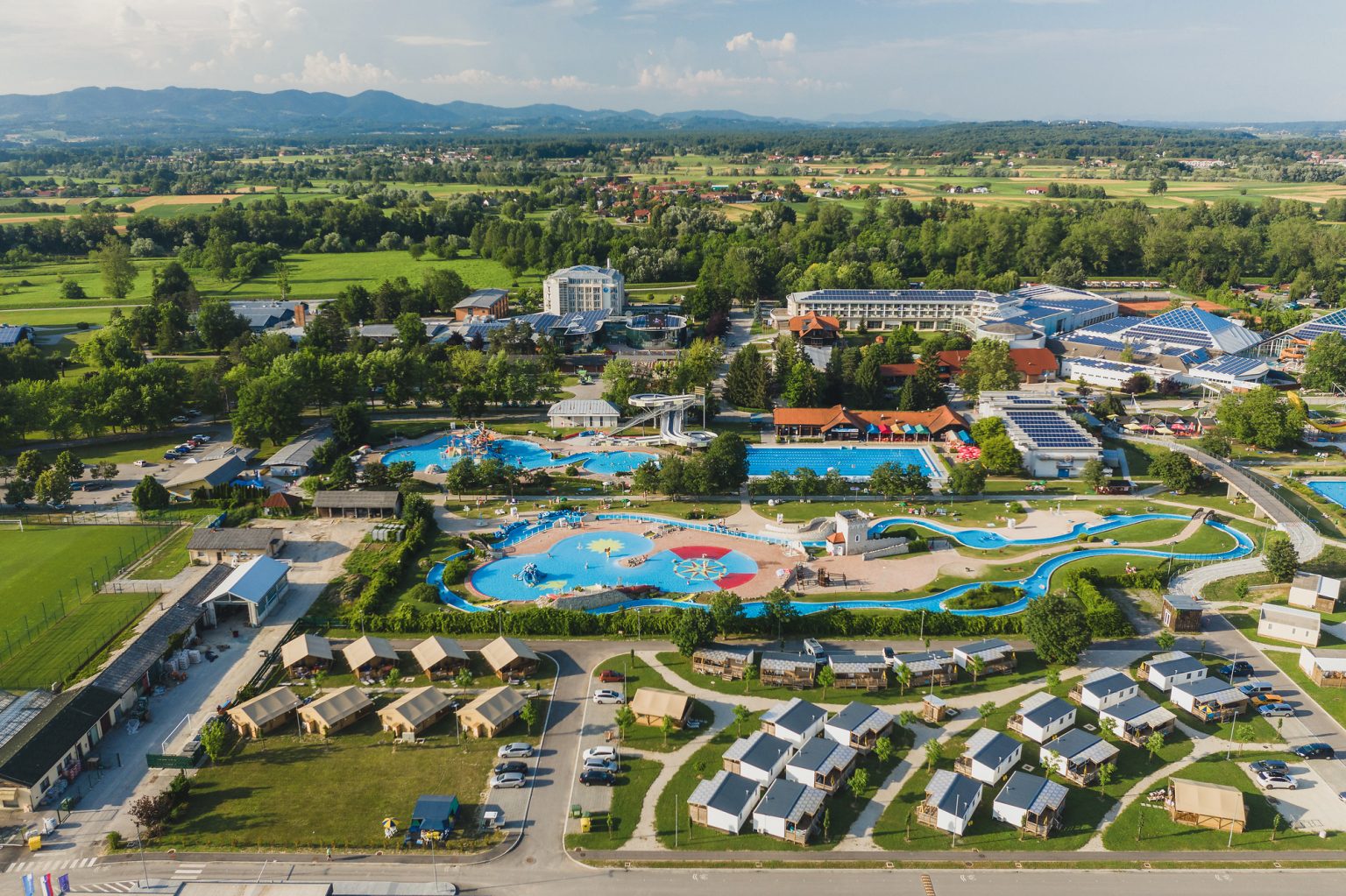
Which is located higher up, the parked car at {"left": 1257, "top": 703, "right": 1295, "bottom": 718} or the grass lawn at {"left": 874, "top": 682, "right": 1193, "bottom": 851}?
the parked car at {"left": 1257, "top": 703, "right": 1295, "bottom": 718}

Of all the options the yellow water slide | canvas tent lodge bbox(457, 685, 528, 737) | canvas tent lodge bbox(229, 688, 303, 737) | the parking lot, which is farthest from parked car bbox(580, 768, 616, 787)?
the yellow water slide

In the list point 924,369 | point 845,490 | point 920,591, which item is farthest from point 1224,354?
point 920,591

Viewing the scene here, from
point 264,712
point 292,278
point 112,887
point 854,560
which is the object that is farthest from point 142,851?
point 292,278

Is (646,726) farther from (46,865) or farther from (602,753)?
(46,865)

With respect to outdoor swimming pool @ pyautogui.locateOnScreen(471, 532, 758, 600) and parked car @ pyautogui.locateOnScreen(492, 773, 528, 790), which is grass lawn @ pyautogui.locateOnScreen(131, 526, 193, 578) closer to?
outdoor swimming pool @ pyautogui.locateOnScreen(471, 532, 758, 600)

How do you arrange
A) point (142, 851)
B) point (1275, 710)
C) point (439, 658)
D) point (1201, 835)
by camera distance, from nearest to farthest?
point (142, 851) < point (1201, 835) < point (1275, 710) < point (439, 658)
